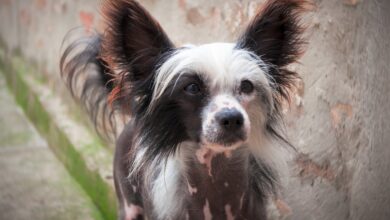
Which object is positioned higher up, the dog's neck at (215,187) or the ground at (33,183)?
the dog's neck at (215,187)

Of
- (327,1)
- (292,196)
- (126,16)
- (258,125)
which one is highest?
(327,1)

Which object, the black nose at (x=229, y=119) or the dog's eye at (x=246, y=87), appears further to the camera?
the dog's eye at (x=246, y=87)

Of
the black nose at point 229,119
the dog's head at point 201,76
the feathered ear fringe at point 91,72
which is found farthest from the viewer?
the feathered ear fringe at point 91,72

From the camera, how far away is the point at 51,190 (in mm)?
5352

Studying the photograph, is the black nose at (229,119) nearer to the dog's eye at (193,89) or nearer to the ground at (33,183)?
the dog's eye at (193,89)

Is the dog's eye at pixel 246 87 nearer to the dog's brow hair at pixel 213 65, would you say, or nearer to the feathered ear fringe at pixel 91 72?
the dog's brow hair at pixel 213 65

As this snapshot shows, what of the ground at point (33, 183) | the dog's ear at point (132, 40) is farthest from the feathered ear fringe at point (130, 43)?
the ground at point (33, 183)

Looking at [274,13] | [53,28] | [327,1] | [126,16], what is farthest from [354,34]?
[53,28]

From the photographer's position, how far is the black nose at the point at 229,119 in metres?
2.56

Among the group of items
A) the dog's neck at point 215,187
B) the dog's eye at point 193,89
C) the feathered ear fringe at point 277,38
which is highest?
the feathered ear fringe at point 277,38

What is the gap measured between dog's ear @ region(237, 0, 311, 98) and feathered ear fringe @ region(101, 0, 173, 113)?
41 cm

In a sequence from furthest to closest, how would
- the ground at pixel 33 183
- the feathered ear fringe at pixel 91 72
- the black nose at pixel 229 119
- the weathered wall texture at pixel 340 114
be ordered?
1. the ground at pixel 33 183
2. the feathered ear fringe at pixel 91 72
3. the weathered wall texture at pixel 340 114
4. the black nose at pixel 229 119

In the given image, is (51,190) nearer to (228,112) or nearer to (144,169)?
(144,169)

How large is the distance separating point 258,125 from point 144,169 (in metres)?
0.67
